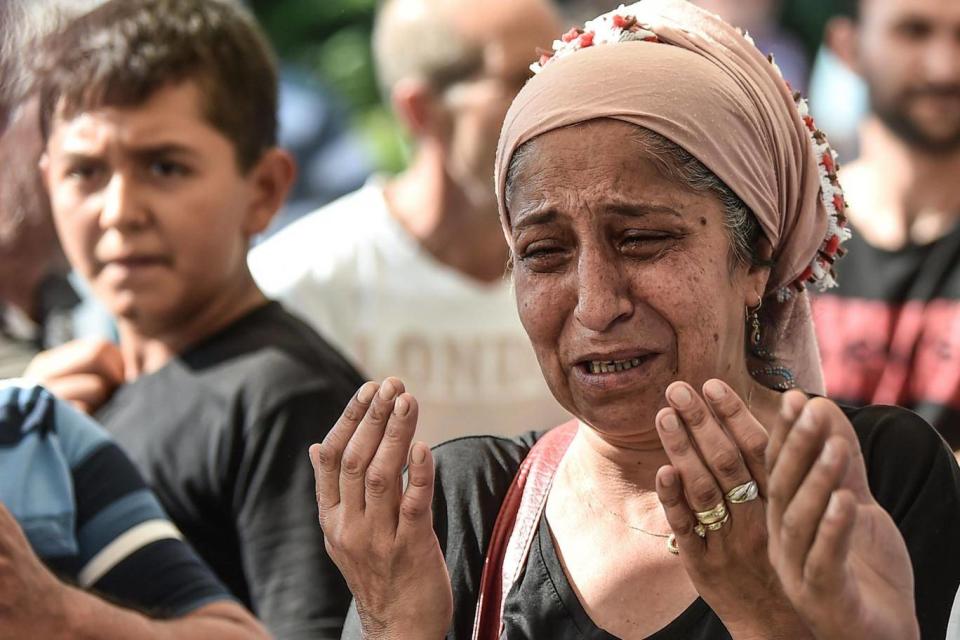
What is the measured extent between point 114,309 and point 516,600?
1637 mm

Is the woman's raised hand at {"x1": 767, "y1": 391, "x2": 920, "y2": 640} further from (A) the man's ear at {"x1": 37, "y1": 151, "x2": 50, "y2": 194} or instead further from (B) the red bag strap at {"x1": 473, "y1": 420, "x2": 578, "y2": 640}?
(A) the man's ear at {"x1": 37, "y1": 151, "x2": 50, "y2": 194}

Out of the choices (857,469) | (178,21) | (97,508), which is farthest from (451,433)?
(857,469)

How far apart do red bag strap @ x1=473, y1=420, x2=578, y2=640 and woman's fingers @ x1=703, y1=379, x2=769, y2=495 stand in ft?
1.76

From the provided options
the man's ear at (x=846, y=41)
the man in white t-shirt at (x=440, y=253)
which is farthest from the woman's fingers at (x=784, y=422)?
the man's ear at (x=846, y=41)

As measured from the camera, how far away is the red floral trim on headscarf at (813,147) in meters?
2.61

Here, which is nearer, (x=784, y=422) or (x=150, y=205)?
(x=784, y=422)

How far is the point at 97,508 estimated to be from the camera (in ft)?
9.48

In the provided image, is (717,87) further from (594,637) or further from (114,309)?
(114,309)

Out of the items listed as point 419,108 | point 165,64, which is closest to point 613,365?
point 165,64

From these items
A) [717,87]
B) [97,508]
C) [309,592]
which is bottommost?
[309,592]

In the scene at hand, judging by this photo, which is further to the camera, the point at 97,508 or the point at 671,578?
the point at 97,508

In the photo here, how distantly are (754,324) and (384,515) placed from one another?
0.71m

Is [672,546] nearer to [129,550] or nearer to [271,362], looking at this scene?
[129,550]

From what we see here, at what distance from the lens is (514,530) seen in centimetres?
253
